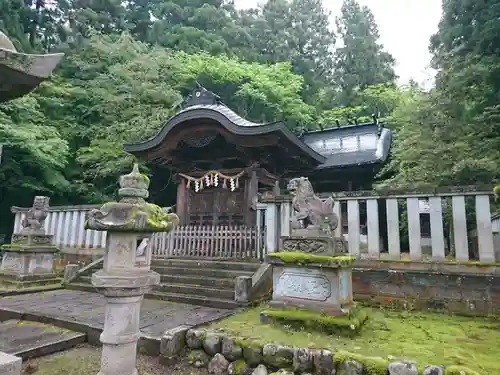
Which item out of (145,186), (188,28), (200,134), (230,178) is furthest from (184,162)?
(188,28)

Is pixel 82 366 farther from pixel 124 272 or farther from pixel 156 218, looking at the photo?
pixel 156 218

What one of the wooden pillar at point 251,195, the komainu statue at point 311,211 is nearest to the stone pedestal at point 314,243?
the komainu statue at point 311,211

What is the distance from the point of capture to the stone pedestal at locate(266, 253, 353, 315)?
187 inches

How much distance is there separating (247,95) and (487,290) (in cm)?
1710

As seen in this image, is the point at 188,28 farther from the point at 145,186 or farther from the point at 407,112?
the point at 145,186

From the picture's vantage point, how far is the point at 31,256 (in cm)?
888

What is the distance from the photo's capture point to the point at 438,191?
6016 mm

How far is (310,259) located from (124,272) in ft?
8.83

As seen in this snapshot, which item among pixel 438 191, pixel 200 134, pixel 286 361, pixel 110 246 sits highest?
pixel 200 134

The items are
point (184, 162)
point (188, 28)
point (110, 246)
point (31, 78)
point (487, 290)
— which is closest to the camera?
point (31, 78)

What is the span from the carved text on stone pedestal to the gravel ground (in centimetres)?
174

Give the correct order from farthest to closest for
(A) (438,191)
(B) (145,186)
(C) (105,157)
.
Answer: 1. (C) (105,157)
2. (A) (438,191)
3. (B) (145,186)

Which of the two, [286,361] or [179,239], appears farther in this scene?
[179,239]

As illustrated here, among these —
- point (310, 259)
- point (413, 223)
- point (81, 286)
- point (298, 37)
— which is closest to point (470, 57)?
point (413, 223)
